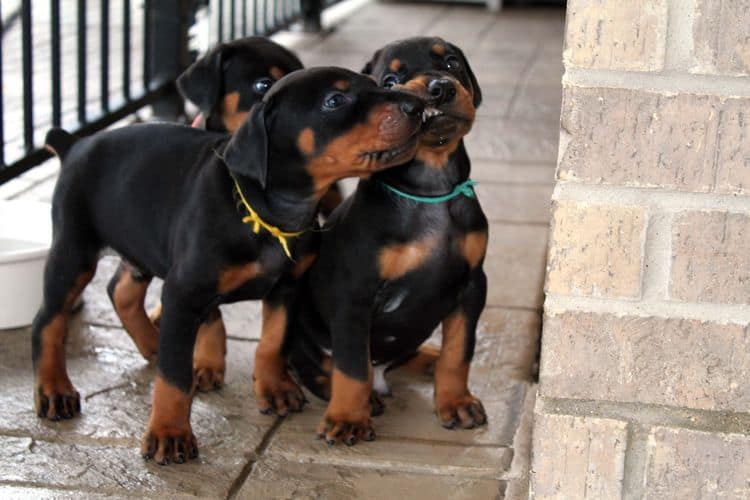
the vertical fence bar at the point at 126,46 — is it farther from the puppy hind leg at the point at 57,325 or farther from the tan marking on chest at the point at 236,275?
the tan marking on chest at the point at 236,275

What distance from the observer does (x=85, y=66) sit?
5.20 metres

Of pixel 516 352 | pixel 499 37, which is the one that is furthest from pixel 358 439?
pixel 499 37

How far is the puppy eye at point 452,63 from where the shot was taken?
9.42 feet

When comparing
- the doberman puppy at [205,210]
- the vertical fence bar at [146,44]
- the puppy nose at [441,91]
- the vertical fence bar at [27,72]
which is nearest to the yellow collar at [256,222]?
the doberman puppy at [205,210]

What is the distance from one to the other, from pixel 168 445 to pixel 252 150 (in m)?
0.72

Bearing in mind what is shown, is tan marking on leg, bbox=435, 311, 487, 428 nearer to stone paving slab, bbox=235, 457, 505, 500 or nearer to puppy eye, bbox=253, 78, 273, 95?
stone paving slab, bbox=235, 457, 505, 500

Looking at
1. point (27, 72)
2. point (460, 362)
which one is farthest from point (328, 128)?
point (27, 72)

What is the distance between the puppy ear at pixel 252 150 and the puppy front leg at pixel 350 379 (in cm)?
43

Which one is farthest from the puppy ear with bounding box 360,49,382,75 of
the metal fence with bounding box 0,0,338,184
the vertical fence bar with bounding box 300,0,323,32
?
the vertical fence bar with bounding box 300,0,323,32

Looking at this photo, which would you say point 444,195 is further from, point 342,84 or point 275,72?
point 275,72

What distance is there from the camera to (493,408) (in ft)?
10.3

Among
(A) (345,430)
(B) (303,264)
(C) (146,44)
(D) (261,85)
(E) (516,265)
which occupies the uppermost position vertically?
(D) (261,85)

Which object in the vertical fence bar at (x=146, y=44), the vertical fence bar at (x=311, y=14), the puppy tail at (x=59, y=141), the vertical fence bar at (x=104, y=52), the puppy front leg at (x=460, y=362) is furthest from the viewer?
the vertical fence bar at (x=311, y=14)

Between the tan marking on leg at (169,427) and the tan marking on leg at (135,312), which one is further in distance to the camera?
the tan marking on leg at (135,312)
